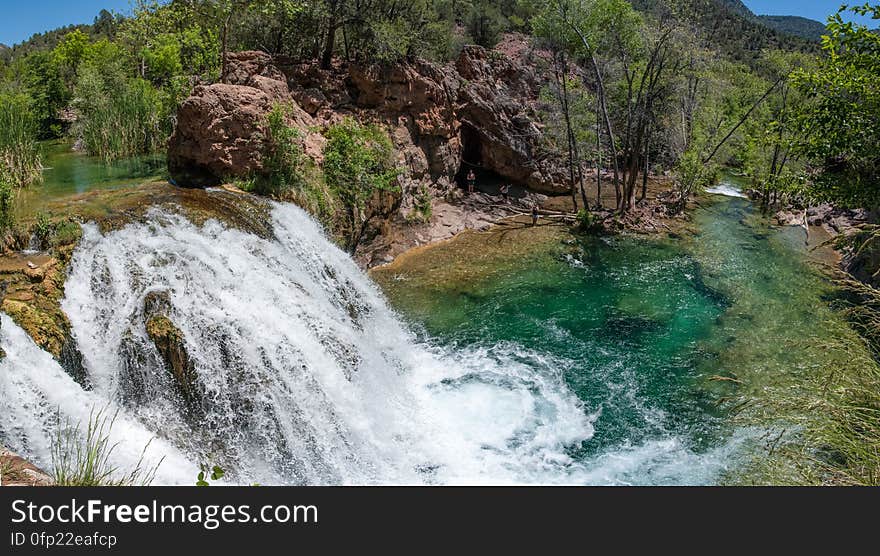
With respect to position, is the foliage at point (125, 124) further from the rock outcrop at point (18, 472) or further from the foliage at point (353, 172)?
the rock outcrop at point (18, 472)

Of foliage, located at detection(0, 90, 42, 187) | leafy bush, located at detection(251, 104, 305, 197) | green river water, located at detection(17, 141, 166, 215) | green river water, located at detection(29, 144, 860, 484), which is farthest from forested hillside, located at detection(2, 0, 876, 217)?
leafy bush, located at detection(251, 104, 305, 197)

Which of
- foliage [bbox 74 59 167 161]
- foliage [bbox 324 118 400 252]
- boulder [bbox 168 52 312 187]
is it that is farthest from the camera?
foliage [bbox 74 59 167 161]

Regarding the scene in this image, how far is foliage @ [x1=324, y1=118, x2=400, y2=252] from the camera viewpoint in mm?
13828

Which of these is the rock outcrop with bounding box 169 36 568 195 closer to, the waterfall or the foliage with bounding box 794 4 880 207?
the waterfall

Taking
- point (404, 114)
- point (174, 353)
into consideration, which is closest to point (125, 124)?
point (404, 114)

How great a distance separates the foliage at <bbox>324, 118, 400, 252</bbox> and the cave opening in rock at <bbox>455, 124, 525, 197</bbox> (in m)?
6.07

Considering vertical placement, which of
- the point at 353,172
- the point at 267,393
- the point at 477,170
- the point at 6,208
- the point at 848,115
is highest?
the point at 848,115

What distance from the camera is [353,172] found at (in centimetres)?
1409

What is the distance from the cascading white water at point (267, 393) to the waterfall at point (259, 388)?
0.07 feet

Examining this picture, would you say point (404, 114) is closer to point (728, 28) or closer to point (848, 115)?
point (848, 115)

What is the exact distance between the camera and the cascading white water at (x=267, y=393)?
6.73 meters

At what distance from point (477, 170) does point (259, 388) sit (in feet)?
49.7

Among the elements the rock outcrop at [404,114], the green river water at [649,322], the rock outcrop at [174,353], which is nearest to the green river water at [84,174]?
the rock outcrop at [404,114]
